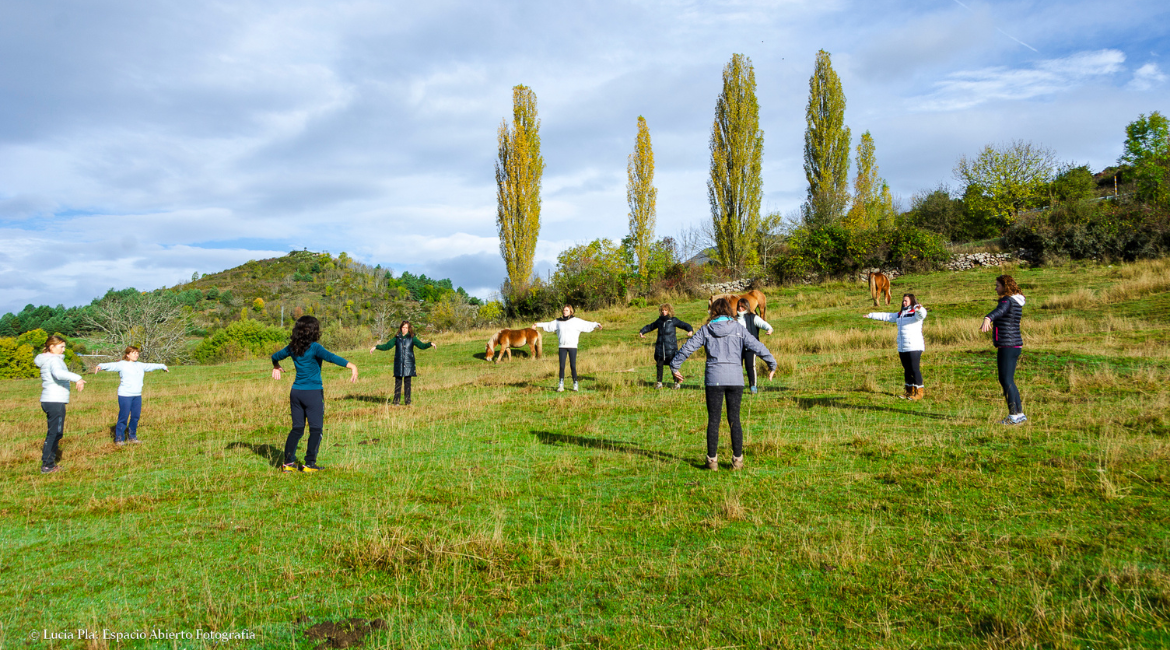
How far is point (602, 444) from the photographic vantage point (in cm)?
851

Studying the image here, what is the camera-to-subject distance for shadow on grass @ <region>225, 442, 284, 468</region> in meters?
8.30

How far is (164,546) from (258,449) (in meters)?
4.24

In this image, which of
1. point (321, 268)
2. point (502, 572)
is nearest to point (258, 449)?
point (502, 572)

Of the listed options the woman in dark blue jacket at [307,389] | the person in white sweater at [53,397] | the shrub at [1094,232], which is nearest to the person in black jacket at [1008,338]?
the woman in dark blue jacket at [307,389]

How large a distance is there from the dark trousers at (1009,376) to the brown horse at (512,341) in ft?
55.4

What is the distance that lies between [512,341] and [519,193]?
1902 cm

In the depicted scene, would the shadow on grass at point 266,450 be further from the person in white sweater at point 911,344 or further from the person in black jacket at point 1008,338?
the person in white sweater at point 911,344

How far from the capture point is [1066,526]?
15.4 feet

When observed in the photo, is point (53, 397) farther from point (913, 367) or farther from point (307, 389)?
point (913, 367)

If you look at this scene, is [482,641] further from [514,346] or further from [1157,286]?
[1157,286]

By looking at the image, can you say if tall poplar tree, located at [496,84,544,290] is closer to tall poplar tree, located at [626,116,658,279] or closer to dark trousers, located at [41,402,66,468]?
tall poplar tree, located at [626,116,658,279]

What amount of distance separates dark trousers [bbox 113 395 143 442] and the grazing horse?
75.6ft

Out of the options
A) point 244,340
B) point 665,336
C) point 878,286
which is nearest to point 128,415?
point 665,336

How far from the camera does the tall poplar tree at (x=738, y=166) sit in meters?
36.3
